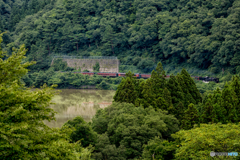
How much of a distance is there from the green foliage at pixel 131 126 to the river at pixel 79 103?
10.7 metres

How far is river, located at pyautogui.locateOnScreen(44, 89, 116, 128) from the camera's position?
35200 millimetres

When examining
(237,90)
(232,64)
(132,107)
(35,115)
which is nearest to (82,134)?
(132,107)

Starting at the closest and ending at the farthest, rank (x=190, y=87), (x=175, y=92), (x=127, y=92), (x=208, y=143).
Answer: (x=208, y=143), (x=127, y=92), (x=175, y=92), (x=190, y=87)

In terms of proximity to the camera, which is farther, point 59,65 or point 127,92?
point 59,65

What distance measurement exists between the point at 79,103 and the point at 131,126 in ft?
71.1

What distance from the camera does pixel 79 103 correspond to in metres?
40.6

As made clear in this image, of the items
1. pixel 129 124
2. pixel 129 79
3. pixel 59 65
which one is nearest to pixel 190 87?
pixel 129 79

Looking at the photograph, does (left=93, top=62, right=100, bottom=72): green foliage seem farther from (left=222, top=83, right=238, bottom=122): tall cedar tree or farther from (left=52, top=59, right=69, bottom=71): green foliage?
(left=222, top=83, right=238, bottom=122): tall cedar tree

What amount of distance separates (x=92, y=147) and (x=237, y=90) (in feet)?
38.0

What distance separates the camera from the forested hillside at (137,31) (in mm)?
50250

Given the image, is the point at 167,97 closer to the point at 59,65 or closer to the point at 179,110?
the point at 179,110

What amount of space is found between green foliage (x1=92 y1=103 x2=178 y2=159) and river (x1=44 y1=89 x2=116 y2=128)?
10719mm

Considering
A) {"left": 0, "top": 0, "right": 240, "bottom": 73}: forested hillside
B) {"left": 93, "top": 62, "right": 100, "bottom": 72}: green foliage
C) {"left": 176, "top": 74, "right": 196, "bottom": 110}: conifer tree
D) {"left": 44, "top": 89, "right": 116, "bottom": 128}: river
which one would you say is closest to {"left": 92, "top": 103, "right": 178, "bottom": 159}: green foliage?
{"left": 176, "top": 74, "right": 196, "bottom": 110}: conifer tree

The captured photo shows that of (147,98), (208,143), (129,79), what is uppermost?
(129,79)
